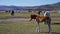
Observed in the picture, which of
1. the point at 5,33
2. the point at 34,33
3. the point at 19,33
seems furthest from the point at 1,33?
the point at 34,33

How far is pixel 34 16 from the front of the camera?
13.9 m

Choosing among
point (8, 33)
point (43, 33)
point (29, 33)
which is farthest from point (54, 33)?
point (8, 33)

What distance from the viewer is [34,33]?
13.2 meters

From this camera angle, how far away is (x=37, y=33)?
1323 cm

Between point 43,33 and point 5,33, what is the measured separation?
2.62 metres

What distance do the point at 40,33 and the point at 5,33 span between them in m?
2.41

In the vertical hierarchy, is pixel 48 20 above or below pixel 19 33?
above

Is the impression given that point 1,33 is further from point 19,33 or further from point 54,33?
point 54,33

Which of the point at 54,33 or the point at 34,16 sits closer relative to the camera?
the point at 54,33

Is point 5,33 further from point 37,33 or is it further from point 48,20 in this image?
point 48,20

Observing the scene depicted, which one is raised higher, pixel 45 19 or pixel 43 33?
pixel 45 19

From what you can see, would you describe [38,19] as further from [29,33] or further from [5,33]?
[5,33]

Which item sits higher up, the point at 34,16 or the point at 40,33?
A: the point at 34,16

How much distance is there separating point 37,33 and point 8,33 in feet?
6.55
